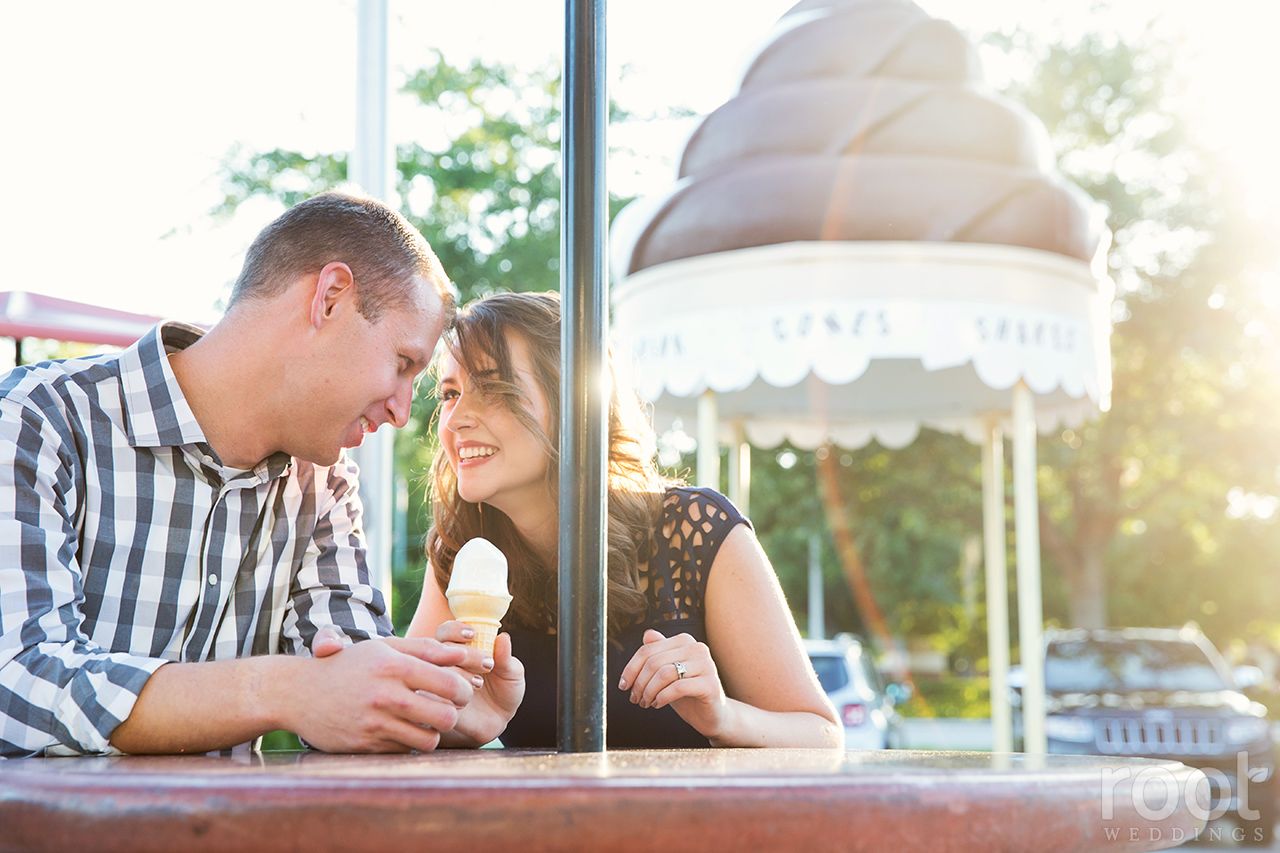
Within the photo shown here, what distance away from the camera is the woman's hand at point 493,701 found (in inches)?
64.1

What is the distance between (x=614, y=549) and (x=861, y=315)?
4.15 m

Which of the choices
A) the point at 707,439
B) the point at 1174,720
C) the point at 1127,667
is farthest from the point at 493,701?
the point at 1127,667

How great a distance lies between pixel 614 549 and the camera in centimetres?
239

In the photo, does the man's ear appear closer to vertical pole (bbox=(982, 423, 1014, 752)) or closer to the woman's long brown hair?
the woman's long brown hair

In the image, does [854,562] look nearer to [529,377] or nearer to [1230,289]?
[1230,289]

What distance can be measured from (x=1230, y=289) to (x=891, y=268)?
35.1 feet

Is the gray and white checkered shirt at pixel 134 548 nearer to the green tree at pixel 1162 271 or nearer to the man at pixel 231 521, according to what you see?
the man at pixel 231 521

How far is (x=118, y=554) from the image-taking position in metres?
1.70

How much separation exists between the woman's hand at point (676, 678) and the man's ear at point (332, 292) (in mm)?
739

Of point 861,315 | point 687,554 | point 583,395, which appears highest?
point 861,315

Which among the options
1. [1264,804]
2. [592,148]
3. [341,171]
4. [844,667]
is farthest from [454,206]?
[592,148]

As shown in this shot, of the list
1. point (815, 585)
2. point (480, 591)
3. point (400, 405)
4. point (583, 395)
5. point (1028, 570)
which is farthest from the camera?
point (815, 585)

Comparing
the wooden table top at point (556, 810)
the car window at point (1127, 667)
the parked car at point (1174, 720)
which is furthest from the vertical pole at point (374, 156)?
the car window at point (1127, 667)

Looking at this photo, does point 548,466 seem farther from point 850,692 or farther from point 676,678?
point 850,692
